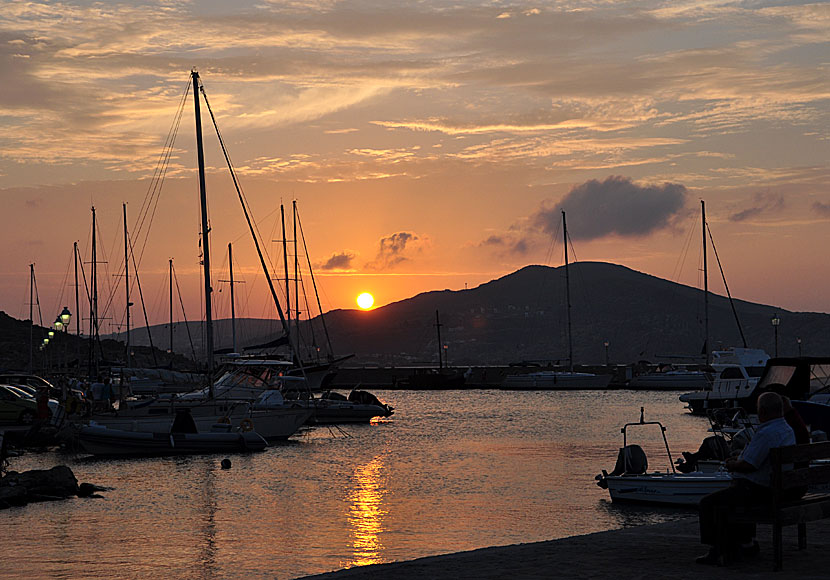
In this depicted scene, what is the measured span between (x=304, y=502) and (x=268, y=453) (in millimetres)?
14854

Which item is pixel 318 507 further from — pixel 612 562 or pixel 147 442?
pixel 612 562

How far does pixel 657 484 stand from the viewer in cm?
2489

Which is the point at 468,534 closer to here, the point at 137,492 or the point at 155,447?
the point at 137,492

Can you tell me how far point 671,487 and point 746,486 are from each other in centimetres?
1339

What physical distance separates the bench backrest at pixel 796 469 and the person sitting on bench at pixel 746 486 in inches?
4.8

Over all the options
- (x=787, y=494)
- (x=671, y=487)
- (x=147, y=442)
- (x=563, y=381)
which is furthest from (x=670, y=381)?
(x=787, y=494)

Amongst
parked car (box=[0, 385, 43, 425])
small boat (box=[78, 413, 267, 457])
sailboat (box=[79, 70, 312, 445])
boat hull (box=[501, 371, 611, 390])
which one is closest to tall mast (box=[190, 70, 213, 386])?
sailboat (box=[79, 70, 312, 445])

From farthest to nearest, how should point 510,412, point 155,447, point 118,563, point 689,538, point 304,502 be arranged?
1. point 510,412
2. point 155,447
3. point 304,502
4. point 118,563
5. point 689,538

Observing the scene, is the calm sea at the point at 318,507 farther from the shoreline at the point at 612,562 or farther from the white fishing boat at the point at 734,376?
the white fishing boat at the point at 734,376

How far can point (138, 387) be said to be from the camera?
268 ft

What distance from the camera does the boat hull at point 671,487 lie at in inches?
953

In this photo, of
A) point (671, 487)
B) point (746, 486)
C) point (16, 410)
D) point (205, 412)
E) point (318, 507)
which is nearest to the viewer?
point (746, 486)

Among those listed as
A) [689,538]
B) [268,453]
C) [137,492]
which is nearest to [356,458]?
[268,453]

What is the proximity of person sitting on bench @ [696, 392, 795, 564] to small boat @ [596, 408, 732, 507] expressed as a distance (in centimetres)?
1152
